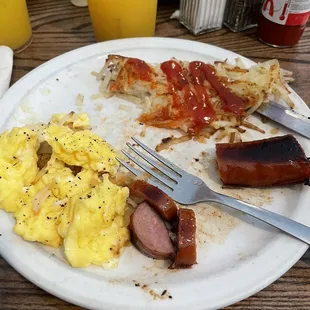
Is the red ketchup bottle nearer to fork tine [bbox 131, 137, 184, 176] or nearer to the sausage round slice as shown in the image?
fork tine [bbox 131, 137, 184, 176]

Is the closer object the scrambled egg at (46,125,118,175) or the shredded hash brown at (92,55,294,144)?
the scrambled egg at (46,125,118,175)

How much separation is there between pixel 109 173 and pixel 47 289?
49 cm

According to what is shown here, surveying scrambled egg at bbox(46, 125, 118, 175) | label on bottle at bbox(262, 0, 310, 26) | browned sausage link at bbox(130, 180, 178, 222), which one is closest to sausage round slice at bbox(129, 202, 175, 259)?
browned sausage link at bbox(130, 180, 178, 222)

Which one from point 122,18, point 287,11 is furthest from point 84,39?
point 287,11

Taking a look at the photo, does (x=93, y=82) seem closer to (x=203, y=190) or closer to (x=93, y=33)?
(x=93, y=33)

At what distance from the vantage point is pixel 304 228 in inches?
54.3

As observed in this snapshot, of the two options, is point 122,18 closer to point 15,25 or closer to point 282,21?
point 15,25

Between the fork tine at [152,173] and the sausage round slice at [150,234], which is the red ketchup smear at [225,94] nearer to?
the fork tine at [152,173]

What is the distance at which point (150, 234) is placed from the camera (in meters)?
1.34

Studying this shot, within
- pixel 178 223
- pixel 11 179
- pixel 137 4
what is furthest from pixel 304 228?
pixel 137 4

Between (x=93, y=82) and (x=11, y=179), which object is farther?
(x=93, y=82)

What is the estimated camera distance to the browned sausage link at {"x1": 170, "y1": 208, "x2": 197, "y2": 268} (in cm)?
129

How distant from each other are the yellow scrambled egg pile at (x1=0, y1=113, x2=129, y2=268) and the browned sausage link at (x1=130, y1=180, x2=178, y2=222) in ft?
0.23

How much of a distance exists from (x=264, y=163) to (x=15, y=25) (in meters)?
1.59
